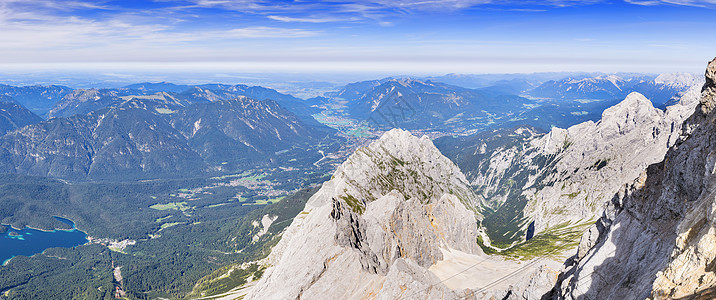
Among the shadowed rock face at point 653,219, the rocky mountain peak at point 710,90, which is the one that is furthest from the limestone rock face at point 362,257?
the rocky mountain peak at point 710,90

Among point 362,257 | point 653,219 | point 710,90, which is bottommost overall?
point 362,257

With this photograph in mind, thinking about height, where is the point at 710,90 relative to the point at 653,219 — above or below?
above

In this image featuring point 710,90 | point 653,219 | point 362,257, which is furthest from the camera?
point 362,257

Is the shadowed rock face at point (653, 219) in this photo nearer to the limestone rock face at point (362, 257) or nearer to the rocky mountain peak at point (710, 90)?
the rocky mountain peak at point (710, 90)

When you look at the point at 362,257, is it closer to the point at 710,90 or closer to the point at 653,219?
the point at 653,219

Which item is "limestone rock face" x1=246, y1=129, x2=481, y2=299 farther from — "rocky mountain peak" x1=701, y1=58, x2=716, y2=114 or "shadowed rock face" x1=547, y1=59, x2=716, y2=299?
"rocky mountain peak" x1=701, y1=58, x2=716, y2=114

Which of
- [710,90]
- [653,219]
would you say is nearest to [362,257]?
[653,219]

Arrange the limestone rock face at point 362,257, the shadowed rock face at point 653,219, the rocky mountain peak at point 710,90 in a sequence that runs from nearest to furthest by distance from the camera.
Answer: the shadowed rock face at point 653,219
the rocky mountain peak at point 710,90
the limestone rock face at point 362,257

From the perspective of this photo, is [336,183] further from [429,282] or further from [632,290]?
[632,290]
